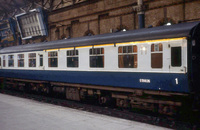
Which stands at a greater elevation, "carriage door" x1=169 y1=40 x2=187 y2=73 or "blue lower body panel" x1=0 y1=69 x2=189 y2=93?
"carriage door" x1=169 y1=40 x2=187 y2=73

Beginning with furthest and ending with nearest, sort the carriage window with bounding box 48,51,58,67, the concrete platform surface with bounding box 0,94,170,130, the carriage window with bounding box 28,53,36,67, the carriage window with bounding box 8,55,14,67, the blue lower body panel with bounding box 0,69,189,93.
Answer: the carriage window with bounding box 8,55,14,67
the carriage window with bounding box 28,53,36,67
the carriage window with bounding box 48,51,58,67
the blue lower body panel with bounding box 0,69,189,93
the concrete platform surface with bounding box 0,94,170,130

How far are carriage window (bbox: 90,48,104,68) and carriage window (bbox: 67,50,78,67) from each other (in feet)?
3.83

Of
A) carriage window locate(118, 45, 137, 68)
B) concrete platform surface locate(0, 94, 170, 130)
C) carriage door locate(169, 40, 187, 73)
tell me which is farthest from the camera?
carriage window locate(118, 45, 137, 68)

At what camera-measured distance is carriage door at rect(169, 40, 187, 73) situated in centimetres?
752

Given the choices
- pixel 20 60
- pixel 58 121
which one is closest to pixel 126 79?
pixel 58 121

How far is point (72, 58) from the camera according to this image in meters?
11.8

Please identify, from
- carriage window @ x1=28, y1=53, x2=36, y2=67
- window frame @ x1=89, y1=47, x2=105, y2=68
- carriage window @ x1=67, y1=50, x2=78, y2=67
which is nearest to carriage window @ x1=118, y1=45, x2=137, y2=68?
window frame @ x1=89, y1=47, x2=105, y2=68

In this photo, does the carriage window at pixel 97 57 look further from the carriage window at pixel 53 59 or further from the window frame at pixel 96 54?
the carriage window at pixel 53 59

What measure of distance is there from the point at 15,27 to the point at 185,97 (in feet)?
109

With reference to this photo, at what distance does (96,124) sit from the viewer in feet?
23.3

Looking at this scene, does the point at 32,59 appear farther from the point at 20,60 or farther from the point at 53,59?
the point at 53,59

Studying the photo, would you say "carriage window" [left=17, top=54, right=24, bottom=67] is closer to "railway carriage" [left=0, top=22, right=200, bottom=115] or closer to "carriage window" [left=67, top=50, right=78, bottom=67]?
"railway carriage" [left=0, top=22, right=200, bottom=115]

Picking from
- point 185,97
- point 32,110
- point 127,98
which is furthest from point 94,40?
point 185,97

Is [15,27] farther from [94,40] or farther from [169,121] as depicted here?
[169,121]
